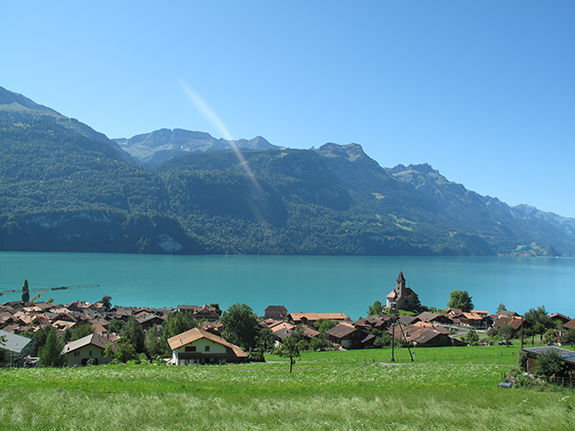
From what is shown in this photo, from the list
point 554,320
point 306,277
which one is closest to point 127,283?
point 306,277

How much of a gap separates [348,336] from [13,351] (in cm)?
3711

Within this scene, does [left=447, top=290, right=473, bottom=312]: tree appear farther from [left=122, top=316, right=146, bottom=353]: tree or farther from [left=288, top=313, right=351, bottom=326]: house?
[left=122, top=316, right=146, bottom=353]: tree

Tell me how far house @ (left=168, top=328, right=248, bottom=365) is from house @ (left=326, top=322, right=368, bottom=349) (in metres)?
18.9

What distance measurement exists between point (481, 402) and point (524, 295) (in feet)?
456

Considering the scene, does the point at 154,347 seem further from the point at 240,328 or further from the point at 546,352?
the point at 546,352

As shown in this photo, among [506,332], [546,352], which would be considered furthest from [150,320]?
[546,352]

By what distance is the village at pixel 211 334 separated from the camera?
130ft

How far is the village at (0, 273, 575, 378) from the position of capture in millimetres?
39500

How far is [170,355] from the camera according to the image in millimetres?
43625

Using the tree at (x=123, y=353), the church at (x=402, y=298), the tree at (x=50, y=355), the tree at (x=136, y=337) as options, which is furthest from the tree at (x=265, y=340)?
the church at (x=402, y=298)

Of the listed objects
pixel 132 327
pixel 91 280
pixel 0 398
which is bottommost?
pixel 91 280

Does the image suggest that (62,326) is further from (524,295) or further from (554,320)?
(524,295)

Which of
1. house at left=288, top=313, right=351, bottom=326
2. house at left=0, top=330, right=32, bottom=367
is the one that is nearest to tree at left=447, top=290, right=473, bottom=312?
house at left=288, top=313, right=351, bottom=326

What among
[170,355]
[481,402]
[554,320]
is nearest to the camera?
[481,402]
